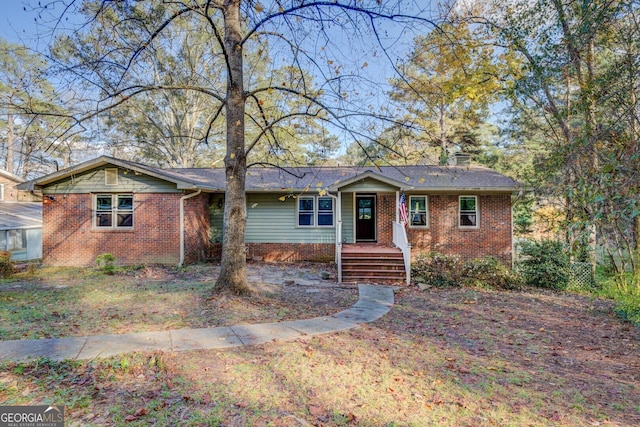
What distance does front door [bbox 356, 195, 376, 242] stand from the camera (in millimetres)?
14164

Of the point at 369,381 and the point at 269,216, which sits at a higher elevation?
the point at 269,216

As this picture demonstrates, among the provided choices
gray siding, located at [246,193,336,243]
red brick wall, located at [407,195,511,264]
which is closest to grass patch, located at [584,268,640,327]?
red brick wall, located at [407,195,511,264]

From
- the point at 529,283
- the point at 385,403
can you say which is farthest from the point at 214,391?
the point at 529,283

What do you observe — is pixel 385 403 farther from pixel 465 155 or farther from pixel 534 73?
pixel 465 155

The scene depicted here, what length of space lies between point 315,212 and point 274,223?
174 centimetres

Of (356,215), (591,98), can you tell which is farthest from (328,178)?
(591,98)

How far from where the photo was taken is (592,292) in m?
9.66

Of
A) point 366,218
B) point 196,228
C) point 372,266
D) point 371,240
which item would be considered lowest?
point 372,266

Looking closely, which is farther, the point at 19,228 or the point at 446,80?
the point at 19,228

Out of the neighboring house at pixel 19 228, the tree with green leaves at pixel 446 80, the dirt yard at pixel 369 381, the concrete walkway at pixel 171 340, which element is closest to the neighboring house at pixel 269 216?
the tree with green leaves at pixel 446 80

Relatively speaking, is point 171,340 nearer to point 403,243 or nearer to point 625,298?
point 403,243

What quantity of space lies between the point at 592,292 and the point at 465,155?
7316mm

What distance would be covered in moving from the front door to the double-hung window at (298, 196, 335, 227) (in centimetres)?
125

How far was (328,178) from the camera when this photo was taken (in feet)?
46.9
